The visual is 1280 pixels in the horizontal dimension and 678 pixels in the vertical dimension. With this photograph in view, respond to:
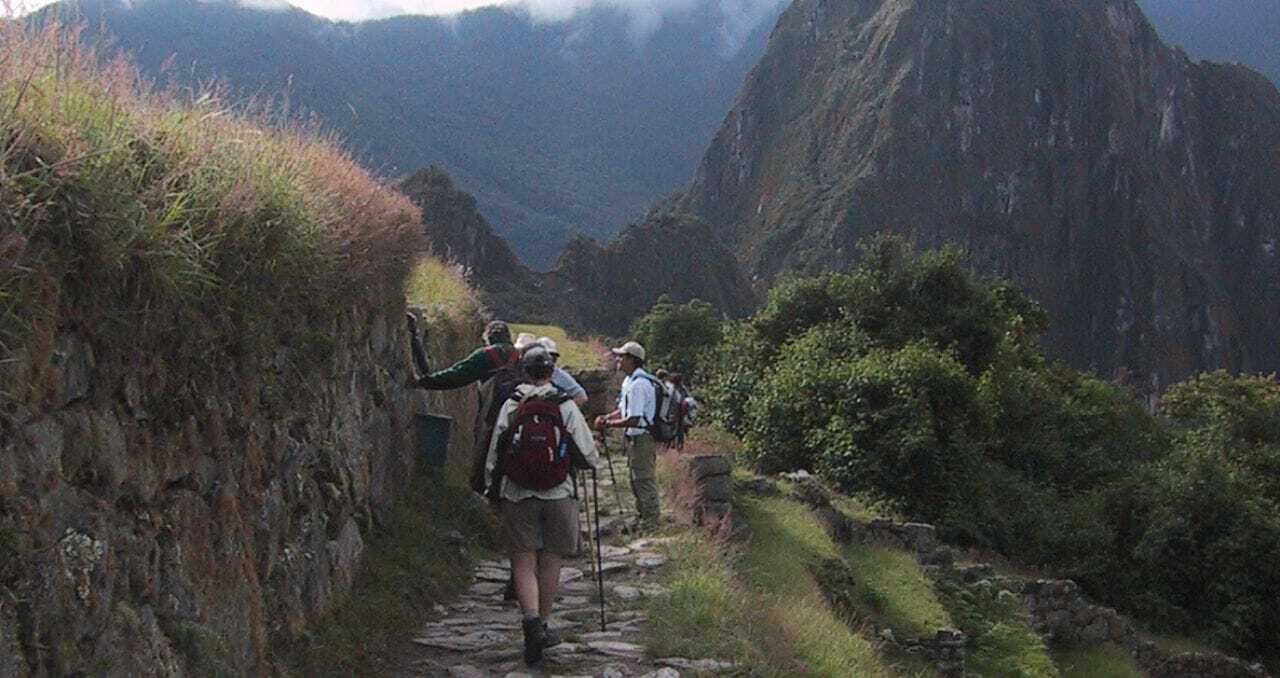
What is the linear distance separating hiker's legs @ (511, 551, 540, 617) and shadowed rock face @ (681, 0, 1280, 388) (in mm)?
119822

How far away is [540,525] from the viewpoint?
6.44m

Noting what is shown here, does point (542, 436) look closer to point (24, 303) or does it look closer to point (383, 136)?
point (24, 303)

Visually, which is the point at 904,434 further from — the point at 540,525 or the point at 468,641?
the point at 540,525

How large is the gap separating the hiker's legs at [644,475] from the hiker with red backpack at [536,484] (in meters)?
3.75

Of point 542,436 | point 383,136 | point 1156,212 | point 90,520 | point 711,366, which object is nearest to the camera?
point 90,520

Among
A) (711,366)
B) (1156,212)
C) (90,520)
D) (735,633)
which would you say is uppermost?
(1156,212)

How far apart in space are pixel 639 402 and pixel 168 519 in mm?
6010

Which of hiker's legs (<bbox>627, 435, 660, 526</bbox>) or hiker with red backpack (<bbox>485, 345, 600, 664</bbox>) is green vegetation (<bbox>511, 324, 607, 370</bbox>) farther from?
hiker with red backpack (<bbox>485, 345, 600, 664</bbox>)

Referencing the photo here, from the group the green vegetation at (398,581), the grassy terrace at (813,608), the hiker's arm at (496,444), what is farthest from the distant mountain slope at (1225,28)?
the hiker's arm at (496,444)

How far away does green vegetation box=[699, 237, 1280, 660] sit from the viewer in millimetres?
21125

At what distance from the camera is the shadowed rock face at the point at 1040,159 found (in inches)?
5231

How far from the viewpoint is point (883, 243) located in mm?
29047

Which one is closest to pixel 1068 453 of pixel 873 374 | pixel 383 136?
pixel 873 374

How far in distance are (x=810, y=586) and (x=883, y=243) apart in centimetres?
1952
